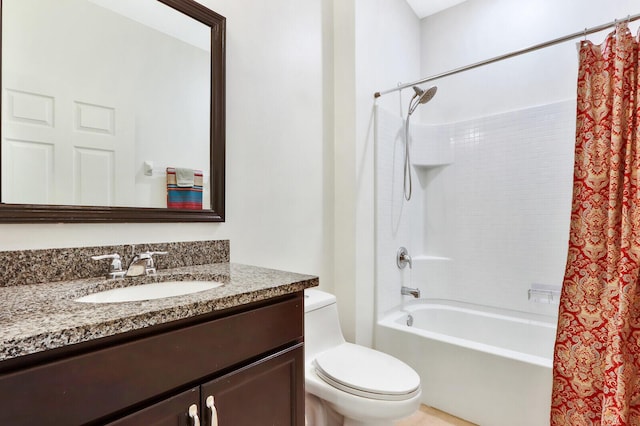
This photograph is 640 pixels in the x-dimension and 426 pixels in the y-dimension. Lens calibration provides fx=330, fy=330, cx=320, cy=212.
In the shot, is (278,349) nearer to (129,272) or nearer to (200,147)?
(129,272)

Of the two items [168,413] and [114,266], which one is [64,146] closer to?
[114,266]

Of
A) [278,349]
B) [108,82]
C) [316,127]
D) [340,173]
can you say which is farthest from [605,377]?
[108,82]

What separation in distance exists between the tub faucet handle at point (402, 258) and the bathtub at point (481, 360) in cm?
32

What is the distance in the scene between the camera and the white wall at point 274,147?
144 cm

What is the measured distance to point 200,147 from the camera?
1343 millimetres

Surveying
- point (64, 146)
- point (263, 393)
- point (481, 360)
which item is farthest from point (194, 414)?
point (481, 360)

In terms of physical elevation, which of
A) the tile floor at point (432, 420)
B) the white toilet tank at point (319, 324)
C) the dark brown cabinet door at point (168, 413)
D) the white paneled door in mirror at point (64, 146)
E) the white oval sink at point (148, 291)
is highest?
the white paneled door in mirror at point (64, 146)

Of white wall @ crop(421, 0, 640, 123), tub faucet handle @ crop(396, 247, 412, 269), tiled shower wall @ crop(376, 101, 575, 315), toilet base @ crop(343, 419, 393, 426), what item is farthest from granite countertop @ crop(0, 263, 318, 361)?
white wall @ crop(421, 0, 640, 123)

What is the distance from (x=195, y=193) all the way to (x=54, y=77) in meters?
0.56

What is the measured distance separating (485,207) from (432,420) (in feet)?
4.91

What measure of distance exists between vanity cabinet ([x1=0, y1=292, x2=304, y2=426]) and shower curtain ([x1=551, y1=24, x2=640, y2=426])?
122 cm

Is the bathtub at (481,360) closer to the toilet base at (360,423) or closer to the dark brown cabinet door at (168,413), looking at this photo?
the toilet base at (360,423)

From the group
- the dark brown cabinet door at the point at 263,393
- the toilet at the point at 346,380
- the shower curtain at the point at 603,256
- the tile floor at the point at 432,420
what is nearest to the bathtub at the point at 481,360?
the tile floor at the point at 432,420

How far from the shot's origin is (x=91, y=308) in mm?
661
